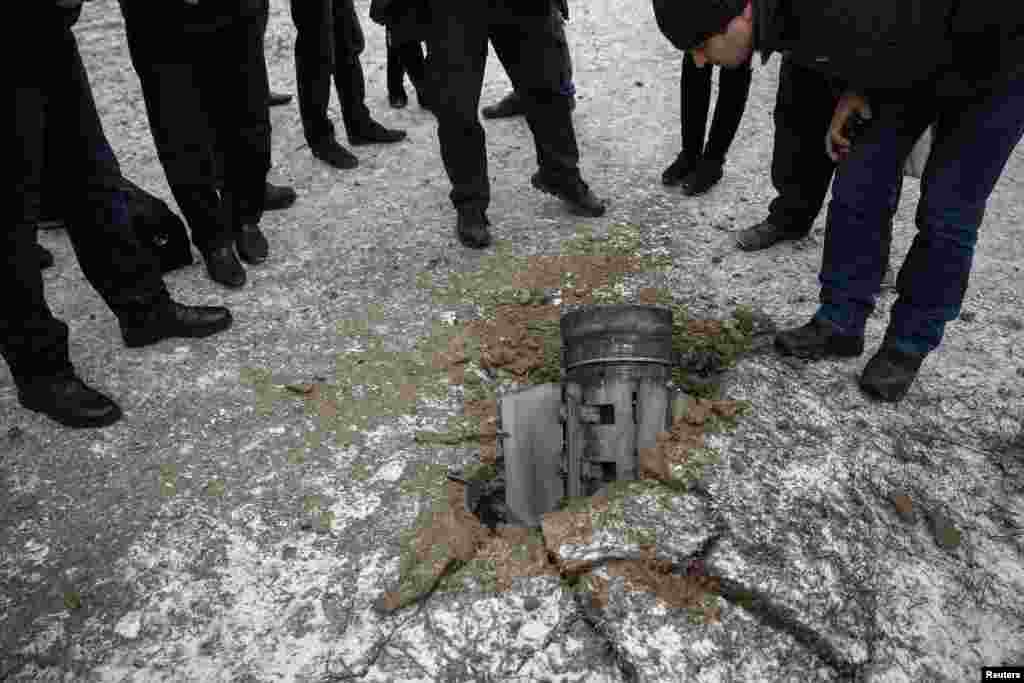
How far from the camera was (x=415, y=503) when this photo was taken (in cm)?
223

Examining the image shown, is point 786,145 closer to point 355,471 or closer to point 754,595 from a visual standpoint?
point 754,595

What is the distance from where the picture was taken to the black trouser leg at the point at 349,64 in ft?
13.6

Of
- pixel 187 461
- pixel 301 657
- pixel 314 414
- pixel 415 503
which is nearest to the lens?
pixel 301 657

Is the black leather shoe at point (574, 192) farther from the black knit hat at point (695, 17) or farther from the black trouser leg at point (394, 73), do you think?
the black trouser leg at point (394, 73)

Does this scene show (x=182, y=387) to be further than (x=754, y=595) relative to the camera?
Yes

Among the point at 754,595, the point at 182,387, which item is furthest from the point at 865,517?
the point at 182,387

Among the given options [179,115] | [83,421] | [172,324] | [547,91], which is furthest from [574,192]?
[83,421]

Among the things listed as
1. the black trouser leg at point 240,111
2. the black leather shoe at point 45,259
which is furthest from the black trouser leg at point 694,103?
the black leather shoe at point 45,259

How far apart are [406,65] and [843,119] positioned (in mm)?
3089

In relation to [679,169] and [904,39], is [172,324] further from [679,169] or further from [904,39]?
[904,39]

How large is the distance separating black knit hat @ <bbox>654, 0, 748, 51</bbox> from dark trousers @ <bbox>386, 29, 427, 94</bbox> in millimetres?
2716

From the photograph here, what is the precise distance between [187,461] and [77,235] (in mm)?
926

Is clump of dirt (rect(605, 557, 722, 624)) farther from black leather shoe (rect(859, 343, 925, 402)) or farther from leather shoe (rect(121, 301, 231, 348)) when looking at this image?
leather shoe (rect(121, 301, 231, 348))

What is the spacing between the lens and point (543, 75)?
3.27m
